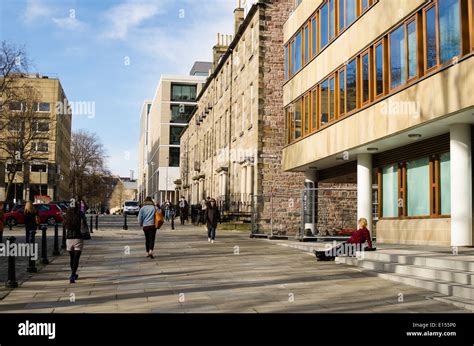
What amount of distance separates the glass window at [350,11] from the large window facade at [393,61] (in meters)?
0.07

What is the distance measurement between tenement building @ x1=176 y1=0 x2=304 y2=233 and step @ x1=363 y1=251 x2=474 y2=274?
9.13 m

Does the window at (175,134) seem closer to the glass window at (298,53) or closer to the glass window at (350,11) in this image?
the glass window at (298,53)

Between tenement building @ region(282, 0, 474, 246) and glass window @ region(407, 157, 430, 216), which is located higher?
tenement building @ region(282, 0, 474, 246)

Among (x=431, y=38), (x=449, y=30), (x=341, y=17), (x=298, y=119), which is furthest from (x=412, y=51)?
(x=298, y=119)

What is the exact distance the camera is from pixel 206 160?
164 ft

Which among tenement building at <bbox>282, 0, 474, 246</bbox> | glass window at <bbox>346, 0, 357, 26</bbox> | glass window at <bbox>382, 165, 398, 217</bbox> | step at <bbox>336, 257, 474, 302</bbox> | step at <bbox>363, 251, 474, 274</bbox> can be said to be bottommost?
step at <bbox>336, 257, 474, 302</bbox>

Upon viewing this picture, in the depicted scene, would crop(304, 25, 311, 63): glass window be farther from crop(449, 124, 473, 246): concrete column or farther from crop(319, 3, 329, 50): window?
crop(449, 124, 473, 246): concrete column

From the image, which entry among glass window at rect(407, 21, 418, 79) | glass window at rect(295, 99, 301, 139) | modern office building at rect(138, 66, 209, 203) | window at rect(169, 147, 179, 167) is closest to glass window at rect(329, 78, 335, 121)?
glass window at rect(295, 99, 301, 139)

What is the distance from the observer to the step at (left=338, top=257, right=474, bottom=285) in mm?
9969

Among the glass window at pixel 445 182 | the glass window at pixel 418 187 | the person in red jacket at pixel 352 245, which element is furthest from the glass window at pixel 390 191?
the person in red jacket at pixel 352 245

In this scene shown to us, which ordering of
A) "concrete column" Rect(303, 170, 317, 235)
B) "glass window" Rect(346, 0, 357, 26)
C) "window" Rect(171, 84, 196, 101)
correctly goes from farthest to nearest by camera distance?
"window" Rect(171, 84, 196, 101) → "concrete column" Rect(303, 170, 317, 235) → "glass window" Rect(346, 0, 357, 26)

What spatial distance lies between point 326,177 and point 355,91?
776 centimetres

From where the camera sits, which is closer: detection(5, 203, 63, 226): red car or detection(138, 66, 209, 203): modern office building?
detection(5, 203, 63, 226): red car

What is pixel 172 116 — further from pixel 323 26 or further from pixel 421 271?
pixel 421 271
